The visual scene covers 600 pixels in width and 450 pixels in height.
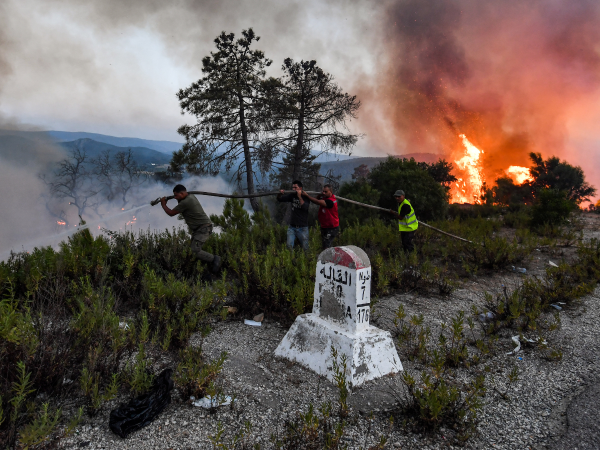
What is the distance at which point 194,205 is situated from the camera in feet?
22.8

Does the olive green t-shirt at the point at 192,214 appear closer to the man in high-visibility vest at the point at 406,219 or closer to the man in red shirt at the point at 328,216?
the man in red shirt at the point at 328,216

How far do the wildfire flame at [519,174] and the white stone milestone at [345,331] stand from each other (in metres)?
39.9

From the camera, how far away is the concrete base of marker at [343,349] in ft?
11.6

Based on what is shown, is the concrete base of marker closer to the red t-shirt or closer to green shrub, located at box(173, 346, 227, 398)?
green shrub, located at box(173, 346, 227, 398)

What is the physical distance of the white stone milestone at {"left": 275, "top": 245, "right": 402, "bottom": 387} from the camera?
358cm

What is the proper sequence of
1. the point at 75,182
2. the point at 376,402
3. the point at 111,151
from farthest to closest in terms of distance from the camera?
the point at 111,151, the point at 75,182, the point at 376,402

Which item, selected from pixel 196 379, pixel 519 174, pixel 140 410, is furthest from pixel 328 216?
pixel 519 174

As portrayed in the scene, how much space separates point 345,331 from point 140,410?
2028 millimetres

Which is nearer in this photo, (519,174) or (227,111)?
(227,111)

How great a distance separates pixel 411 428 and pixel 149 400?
7.20 ft

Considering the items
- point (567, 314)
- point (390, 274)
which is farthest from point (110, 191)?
point (567, 314)

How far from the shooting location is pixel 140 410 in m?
2.83

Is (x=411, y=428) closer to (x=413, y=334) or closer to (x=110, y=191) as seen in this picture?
(x=413, y=334)

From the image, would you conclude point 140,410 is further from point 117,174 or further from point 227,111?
point 117,174
